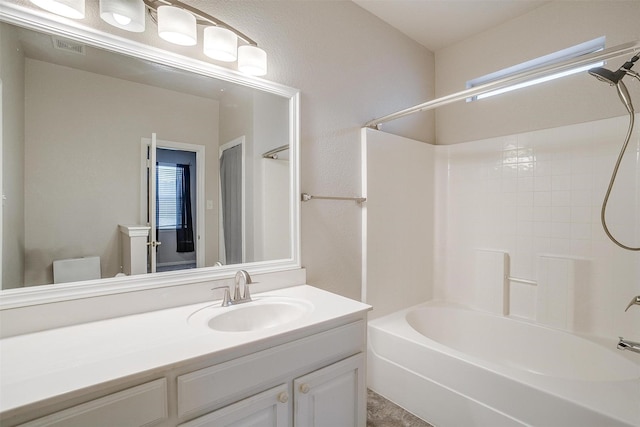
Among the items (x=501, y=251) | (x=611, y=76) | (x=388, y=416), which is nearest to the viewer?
(x=611, y=76)

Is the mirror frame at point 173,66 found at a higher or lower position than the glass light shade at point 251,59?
lower

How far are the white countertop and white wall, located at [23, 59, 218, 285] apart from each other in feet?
0.76

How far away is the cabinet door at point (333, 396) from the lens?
1082 millimetres

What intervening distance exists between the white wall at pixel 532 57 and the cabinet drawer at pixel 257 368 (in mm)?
2028

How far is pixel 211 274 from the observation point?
1397mm

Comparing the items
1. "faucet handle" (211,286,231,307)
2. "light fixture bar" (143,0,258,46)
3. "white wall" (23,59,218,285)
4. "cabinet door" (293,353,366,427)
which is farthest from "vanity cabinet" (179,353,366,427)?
"light fixture bar" (143,0,258,46)

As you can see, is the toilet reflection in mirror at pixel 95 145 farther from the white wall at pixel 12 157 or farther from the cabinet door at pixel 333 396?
the cabinet door at pixel 333 396

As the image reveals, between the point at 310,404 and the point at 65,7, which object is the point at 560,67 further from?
the point at 65,7

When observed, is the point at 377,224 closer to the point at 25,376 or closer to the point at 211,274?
the point at 211,274

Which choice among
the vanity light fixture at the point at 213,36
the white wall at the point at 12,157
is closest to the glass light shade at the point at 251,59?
the vanity light fixture at the point at 213,36

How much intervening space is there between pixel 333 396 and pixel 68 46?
1681 millimetres

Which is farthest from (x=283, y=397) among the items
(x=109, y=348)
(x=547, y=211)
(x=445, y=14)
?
(x=445, y=14)

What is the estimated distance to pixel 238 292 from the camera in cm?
135

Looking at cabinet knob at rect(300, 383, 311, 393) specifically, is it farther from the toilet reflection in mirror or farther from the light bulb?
the light bulb
